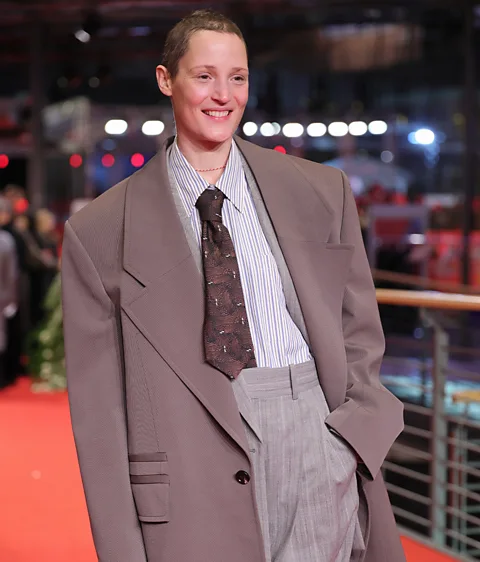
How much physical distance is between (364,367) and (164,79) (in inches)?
27.2

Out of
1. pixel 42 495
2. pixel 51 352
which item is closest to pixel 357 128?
pixel 51 352

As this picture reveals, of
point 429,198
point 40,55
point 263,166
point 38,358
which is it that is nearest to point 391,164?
point 429,198

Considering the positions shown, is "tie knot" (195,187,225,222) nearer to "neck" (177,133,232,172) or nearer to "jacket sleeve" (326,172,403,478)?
"neck" (177,133,232,172)

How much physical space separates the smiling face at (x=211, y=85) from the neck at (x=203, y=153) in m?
0.02

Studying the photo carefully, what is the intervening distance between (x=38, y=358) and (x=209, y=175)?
6084 mm

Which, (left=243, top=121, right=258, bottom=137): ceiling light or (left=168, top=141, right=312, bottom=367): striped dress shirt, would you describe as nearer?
(left=168, top=141, right=312, bottom=367): striped dress shirt

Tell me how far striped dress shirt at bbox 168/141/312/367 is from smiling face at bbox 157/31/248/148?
82mm

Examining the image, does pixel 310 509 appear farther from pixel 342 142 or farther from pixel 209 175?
pixel 342 142

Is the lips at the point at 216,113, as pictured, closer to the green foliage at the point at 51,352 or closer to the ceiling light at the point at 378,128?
the green foliage at the point at 51,352

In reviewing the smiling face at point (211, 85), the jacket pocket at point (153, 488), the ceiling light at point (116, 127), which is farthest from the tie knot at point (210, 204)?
the ceiling light at point (116, 127)

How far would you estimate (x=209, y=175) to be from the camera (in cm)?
180

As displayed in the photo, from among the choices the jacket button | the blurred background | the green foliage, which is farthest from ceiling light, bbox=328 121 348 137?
the jacket button

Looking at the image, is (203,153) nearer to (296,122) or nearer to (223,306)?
(223,306)

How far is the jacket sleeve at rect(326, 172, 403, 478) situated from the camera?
1747 millimetres
